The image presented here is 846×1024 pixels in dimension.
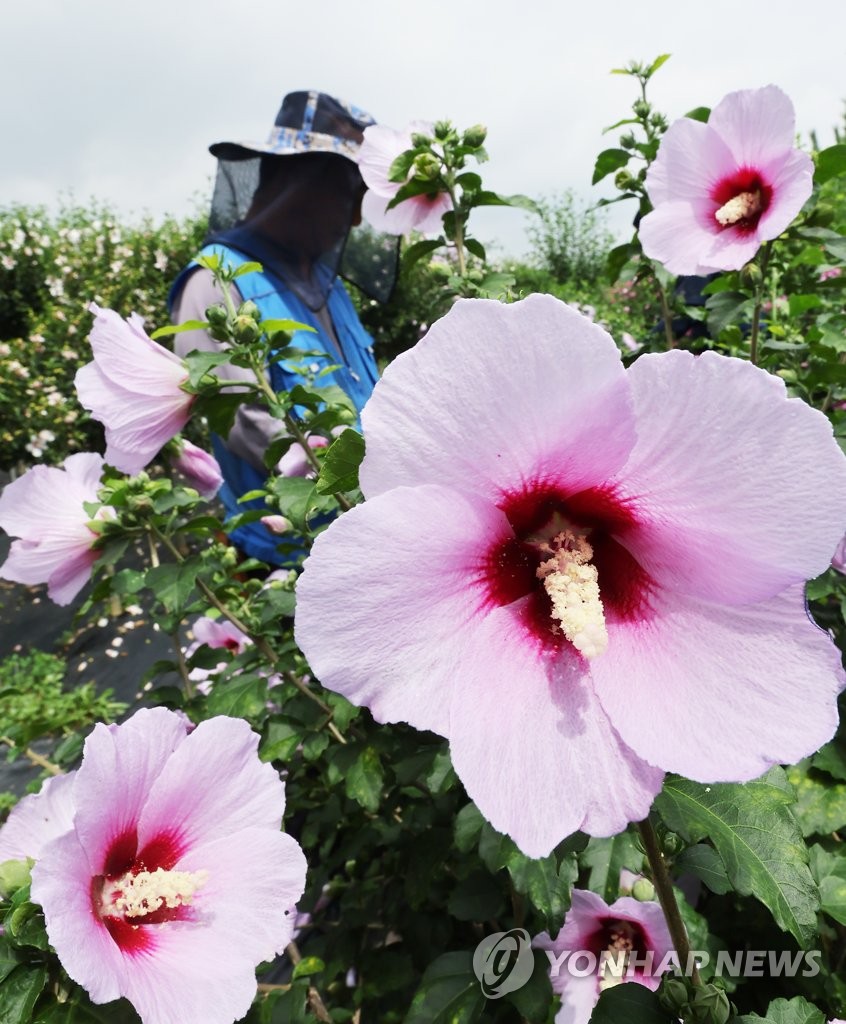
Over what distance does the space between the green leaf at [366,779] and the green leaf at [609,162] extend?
143 centimetres

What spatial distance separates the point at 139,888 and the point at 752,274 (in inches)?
52.7

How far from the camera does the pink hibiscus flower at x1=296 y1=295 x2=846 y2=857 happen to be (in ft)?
1.57

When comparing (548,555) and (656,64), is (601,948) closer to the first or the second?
(548,555)

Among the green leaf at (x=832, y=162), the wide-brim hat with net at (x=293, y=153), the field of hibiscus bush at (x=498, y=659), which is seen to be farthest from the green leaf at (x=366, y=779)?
the wide-brim hat with net at (x=293, y=153)

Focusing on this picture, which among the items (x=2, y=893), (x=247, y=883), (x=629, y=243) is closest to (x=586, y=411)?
(x=247, y=883)

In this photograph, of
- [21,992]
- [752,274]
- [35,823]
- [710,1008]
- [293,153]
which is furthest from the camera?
[293,153]

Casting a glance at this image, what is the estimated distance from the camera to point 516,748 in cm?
51

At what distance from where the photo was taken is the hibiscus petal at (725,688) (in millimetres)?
486

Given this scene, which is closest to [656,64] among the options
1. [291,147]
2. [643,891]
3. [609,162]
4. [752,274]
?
[609,162]

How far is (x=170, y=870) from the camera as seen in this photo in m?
0.80

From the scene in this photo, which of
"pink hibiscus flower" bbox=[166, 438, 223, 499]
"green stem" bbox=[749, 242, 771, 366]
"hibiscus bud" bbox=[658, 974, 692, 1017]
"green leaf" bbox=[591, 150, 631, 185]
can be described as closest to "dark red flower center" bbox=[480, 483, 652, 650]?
"hibiscus bud" bbox=[658, 974, 692, 1017]

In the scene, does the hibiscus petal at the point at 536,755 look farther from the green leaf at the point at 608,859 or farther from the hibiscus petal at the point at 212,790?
the green leaf at the point at 608,859

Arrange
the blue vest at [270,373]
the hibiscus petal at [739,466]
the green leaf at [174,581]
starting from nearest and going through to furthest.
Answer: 1. the hibiscus petal at [739,466]
2. the green leaf at [174,581]
3. the blue vest at [270,373]

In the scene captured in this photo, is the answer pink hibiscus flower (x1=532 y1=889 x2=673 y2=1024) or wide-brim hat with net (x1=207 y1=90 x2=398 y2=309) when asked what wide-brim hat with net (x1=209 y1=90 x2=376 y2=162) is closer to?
wide-brim hat with net (x1=207 y1=90 x2=398 y2=309)
